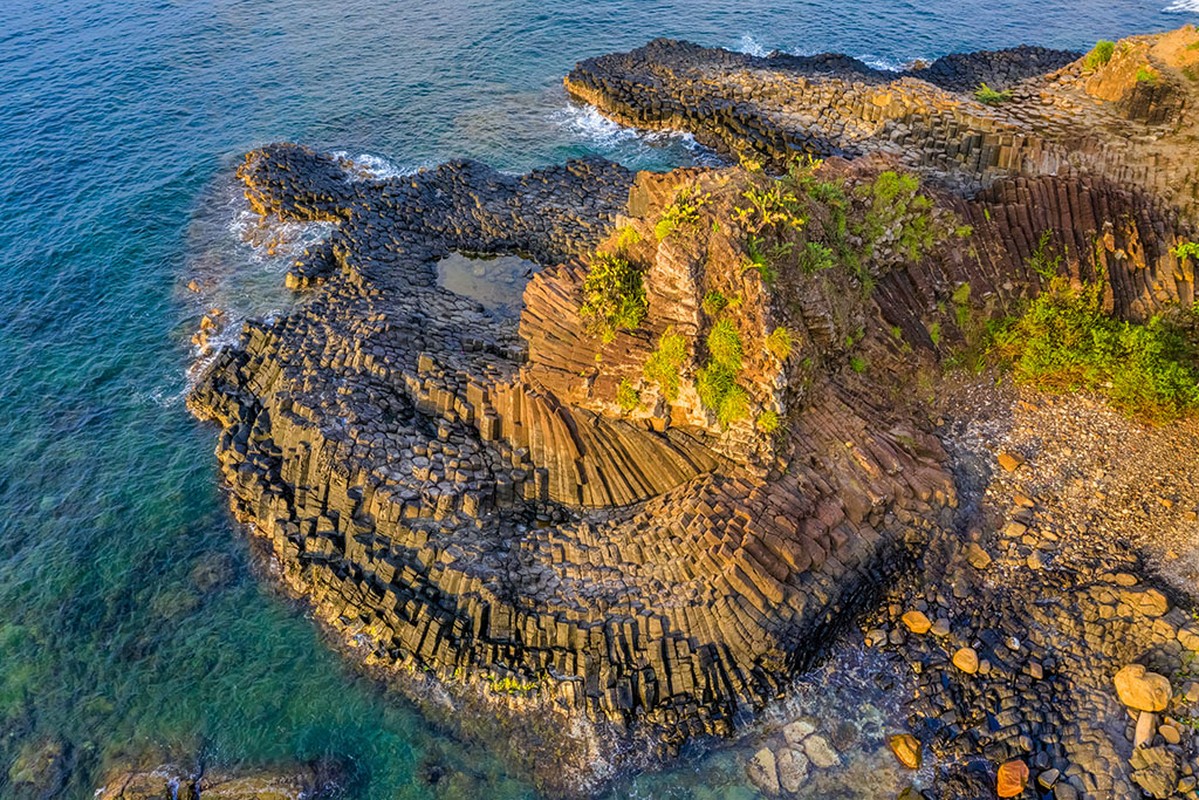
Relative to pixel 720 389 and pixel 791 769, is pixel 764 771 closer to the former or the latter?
pixel 791 769

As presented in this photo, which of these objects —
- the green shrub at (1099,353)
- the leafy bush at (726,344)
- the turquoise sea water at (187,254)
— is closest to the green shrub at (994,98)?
the green shrub at (1099,353)

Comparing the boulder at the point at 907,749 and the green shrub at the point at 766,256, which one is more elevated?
the green shrub at the point at 766,256

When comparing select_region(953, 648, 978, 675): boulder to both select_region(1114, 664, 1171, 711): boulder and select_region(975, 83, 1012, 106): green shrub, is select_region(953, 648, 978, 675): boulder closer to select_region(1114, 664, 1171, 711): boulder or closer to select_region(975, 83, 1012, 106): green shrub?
A: select_region(1114, 664, 1171, 711): boulder

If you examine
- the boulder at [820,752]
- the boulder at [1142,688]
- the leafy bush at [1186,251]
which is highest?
the leafy bush at [1186,251]

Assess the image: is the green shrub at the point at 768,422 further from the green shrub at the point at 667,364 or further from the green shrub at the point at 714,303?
the green shrub at the point at 714,303

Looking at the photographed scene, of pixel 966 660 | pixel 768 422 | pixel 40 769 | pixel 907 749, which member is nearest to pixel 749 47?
pixel 768 422

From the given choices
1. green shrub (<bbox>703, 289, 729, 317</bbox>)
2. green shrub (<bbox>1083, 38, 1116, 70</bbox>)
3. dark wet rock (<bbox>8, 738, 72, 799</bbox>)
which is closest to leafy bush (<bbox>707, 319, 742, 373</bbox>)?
green shrub (<bbox>703, 289, 729, 317</bbox>)

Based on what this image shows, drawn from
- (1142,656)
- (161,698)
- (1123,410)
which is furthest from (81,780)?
(1123,410)
